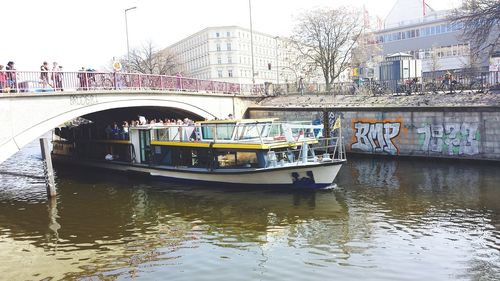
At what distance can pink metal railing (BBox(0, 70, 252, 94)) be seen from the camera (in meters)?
21.0

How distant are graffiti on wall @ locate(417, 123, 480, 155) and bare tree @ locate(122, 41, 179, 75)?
4854 cm

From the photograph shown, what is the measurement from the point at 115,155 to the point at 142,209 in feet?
44.0

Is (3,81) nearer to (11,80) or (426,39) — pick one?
(11,80)

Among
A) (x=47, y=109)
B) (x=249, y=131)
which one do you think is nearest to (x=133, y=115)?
(x=47, y=109)

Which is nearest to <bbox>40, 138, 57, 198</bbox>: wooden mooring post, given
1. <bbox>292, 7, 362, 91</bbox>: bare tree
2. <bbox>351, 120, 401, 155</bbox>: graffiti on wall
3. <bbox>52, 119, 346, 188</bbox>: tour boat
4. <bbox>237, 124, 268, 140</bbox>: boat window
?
<bbox>52, 119, 346, 188</bbox>: tour boat

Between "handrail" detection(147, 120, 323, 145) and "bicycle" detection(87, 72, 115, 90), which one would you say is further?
"bicycle" detection(87, 72, 115, 90)

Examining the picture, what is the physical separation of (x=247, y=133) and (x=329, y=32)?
30661 mm

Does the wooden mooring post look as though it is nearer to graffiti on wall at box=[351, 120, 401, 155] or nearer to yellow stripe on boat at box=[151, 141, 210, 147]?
yellow stripe on boat at box=[151, 141, 210, 147]

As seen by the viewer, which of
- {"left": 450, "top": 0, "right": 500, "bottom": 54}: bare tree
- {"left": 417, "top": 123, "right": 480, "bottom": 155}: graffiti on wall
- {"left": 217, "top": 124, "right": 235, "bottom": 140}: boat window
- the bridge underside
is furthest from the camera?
the bridge underside

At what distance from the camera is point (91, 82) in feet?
82.6

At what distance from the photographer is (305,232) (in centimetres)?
1540

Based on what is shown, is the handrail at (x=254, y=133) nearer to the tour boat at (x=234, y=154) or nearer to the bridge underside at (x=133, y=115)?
the tour boat at (x=234, y=154)

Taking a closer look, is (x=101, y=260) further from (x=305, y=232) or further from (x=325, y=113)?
(x=325, y=113)

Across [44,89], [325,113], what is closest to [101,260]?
[44,89]
